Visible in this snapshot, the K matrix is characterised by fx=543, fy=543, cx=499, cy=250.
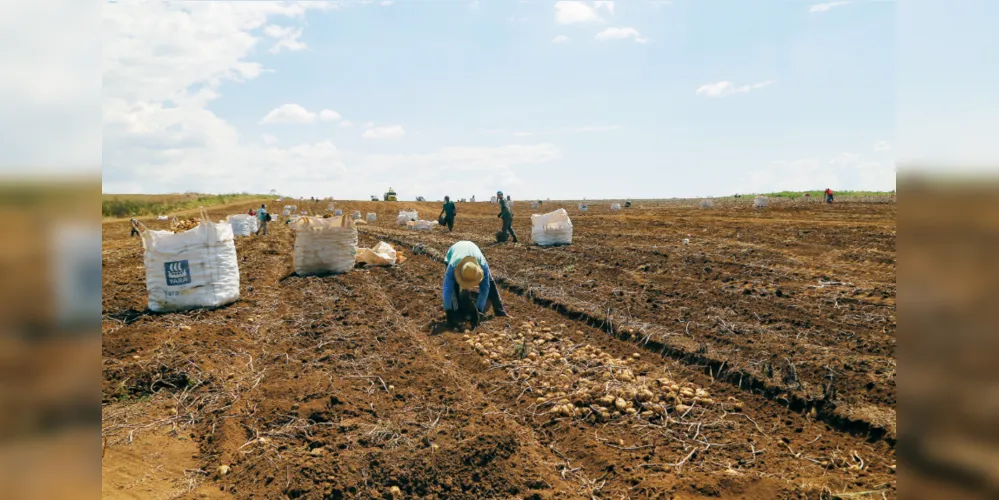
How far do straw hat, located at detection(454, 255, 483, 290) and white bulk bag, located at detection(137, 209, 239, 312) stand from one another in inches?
141

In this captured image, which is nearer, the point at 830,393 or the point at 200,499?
the point at 200,499

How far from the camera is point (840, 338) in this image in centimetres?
623

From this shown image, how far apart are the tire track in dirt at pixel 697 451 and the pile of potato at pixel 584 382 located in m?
0.13

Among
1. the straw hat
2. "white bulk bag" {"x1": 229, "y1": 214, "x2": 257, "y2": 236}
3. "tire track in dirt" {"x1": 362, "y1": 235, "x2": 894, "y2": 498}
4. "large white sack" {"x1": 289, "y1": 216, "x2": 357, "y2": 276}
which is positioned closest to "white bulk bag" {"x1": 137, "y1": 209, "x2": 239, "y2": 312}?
"large white sack" {"x1": 289, "y1": 216, "x2": 357, "y2": 276}

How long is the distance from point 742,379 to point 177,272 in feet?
23.8

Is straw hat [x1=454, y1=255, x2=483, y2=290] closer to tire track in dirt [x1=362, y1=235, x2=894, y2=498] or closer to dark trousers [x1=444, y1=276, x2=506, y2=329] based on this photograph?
dark trousers [x1=444, y1=276, x2=506, y2=329]

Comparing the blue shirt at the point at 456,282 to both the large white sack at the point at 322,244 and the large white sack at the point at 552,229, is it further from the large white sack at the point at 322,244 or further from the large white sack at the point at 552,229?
the large white sack at the point at 552,229

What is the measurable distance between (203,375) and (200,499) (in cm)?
228

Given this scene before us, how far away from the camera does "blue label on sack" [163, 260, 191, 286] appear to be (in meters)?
7.54

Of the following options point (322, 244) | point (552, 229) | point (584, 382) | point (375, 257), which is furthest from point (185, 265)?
point (552, 229)
